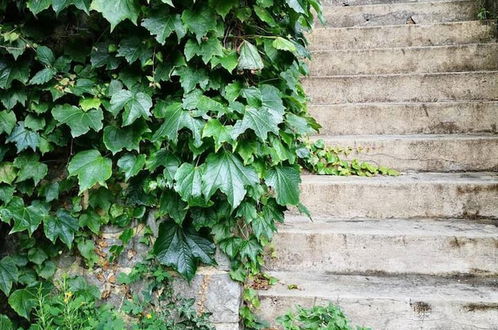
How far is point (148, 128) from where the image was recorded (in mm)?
1524

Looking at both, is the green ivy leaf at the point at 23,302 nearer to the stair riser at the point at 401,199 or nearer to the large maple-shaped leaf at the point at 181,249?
the large maple-shaped leaf at the point at 181,249

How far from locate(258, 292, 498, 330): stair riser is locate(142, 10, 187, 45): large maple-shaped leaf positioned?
4.05 ft

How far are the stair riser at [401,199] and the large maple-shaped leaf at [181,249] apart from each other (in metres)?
0.84

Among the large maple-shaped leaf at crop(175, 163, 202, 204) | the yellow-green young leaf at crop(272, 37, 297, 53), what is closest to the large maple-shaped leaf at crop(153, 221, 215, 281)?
the large maple-shaped leaf at crop(175, 163, 202, 204)

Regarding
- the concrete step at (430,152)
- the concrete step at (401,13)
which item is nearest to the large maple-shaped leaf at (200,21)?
the concrete step at (430,152)

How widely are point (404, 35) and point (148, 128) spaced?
2706 millimetres

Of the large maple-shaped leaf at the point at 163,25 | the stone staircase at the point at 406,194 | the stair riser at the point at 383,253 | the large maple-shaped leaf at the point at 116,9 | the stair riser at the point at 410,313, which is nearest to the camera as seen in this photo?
the large maple-shaped leaf at the point at 116,9

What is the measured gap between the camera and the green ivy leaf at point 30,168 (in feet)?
5.15

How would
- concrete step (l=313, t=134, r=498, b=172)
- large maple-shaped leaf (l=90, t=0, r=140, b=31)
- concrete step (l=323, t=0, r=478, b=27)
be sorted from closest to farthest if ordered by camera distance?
large maple-shaped leaf (l=90, t=0, r=140, b=31)
concrete step (l=313, t=134, r=498, b=172)
concrete step (l=323, t=0, r=478, b=27)

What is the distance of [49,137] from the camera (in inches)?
62.1

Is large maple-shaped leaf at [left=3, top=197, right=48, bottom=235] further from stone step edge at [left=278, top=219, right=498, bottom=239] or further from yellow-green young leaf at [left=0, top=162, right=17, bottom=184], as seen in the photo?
stone step edge at [left=278, top=219, right=498, bottom=239]

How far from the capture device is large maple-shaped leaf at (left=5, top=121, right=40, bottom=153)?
153 centimetres

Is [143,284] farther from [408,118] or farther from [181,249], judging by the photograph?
[408,118]

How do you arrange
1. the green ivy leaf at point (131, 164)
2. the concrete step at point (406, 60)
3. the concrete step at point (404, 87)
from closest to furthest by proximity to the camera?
the green ivy leaf at point (131, 164) < the concrete step at point (404, 87) < the concrete step at point (406, 60)
